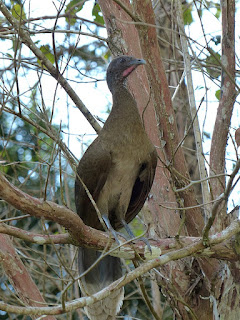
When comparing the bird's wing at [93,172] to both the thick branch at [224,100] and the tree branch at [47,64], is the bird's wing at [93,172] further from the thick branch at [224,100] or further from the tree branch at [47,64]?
the thick branch at [224,100]

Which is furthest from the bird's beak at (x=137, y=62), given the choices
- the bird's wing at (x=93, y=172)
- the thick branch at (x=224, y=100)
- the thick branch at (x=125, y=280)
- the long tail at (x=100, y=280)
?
Answer: the thick branch at (x=125, y=280)

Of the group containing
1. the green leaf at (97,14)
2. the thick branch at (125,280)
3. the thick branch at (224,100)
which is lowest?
the thick branch at (125,280)

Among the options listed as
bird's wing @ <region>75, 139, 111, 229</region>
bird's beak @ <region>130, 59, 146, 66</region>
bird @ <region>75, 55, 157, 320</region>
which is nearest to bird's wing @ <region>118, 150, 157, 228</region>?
bird @ <region>75, 55, 157, 320</region>

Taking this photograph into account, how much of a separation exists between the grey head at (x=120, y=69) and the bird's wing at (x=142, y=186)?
812 millimetres

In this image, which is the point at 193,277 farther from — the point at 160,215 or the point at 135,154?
the point at 135,154

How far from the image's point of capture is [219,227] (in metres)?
4.28

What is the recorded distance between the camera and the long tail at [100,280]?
429cm

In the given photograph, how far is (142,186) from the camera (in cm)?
455

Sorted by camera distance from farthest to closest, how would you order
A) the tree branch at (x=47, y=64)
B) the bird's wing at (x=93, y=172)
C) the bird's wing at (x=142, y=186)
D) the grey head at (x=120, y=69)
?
the grey head at (x=120, y=69), the bird's wing at (x=142, y=186), the bird's wing at (x=93, y=172), the tree branch at (x=47, y=64)

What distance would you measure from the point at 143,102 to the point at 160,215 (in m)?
1.05

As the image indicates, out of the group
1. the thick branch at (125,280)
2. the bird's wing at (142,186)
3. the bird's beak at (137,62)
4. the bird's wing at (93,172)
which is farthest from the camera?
the bird's beak at (137,62)

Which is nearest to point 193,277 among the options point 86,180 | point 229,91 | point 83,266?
point 83,266

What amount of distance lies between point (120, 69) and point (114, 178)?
1.02 m

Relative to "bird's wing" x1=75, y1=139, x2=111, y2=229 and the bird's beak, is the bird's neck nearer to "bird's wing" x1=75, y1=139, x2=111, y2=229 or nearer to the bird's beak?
the bird's beak
